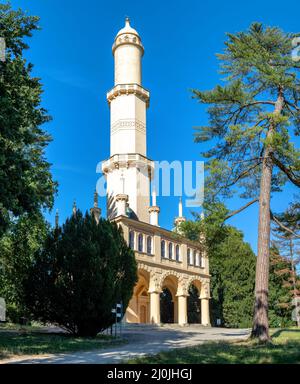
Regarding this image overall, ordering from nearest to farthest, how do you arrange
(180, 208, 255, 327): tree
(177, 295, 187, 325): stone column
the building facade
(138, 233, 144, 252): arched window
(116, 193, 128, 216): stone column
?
(138, 233, 144, 252): arched window → (116, 193, 128, 216): stone column → the building facade → (177, 295, 187, 325): stone column → (180, 208, 255, 327): tree

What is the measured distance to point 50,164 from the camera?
80.5ft

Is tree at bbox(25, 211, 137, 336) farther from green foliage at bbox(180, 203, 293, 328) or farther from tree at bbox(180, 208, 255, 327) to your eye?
tree at bbox(180, 208, 255, 327)

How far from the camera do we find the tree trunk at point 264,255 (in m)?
16.2

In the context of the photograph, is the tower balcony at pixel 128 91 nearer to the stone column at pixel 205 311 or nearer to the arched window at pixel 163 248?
the arched window at pixel 163 248

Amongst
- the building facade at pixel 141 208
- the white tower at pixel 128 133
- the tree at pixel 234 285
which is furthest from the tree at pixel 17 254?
the tree at pixel 234 285

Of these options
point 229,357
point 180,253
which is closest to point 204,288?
point 180,253

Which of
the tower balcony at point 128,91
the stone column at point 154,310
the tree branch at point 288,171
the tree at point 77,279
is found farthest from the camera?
the tower balcony at point 128,91

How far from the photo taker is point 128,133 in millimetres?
44656

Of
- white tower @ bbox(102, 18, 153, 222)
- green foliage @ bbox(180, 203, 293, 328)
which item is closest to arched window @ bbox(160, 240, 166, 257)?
white tower @ bbox(102, 18, 153, 222)

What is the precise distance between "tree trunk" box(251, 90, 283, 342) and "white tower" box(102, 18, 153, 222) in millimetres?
24612

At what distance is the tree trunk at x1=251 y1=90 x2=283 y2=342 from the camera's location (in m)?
16.2

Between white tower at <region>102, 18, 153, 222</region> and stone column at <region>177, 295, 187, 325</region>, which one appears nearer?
stone column at <region>177, 295, 187, 325</region>

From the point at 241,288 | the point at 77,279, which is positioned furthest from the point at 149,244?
the point at 77,279

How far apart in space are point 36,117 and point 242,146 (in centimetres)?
941
